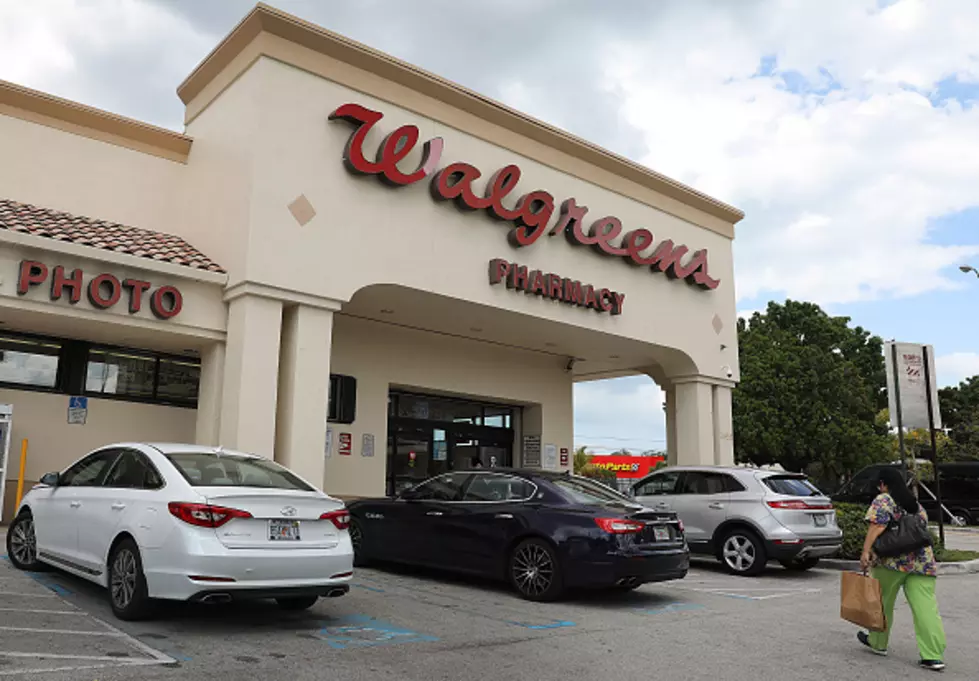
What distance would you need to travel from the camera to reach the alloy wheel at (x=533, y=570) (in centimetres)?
919

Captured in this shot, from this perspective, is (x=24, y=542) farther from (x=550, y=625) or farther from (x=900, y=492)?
(x=900, y=492)

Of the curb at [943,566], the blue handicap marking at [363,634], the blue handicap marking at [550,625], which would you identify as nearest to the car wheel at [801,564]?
the curb at [943,566]

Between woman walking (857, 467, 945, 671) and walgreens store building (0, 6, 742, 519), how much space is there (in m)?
8.34

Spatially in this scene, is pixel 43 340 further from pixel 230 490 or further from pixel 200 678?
pixel 200 678

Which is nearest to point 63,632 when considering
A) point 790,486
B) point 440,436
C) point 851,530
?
point 790,486

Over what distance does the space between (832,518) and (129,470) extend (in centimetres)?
1006

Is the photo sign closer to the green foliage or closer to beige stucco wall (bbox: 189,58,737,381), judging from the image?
the green foliage

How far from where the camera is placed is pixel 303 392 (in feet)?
42.5

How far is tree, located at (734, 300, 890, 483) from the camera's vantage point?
39.7 m

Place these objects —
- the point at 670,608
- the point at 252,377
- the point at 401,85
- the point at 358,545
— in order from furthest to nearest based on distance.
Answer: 1. the point at 401,85
2. the point at 252,377
3. the point at 358,545
4. the point at 670,608

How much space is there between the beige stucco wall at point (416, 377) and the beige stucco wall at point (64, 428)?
137 inches

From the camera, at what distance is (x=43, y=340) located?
44.5 feet

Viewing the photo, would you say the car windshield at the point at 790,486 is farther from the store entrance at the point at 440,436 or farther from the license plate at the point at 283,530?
the store entrance at the point at 440,436

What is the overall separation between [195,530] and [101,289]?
6.69 m
